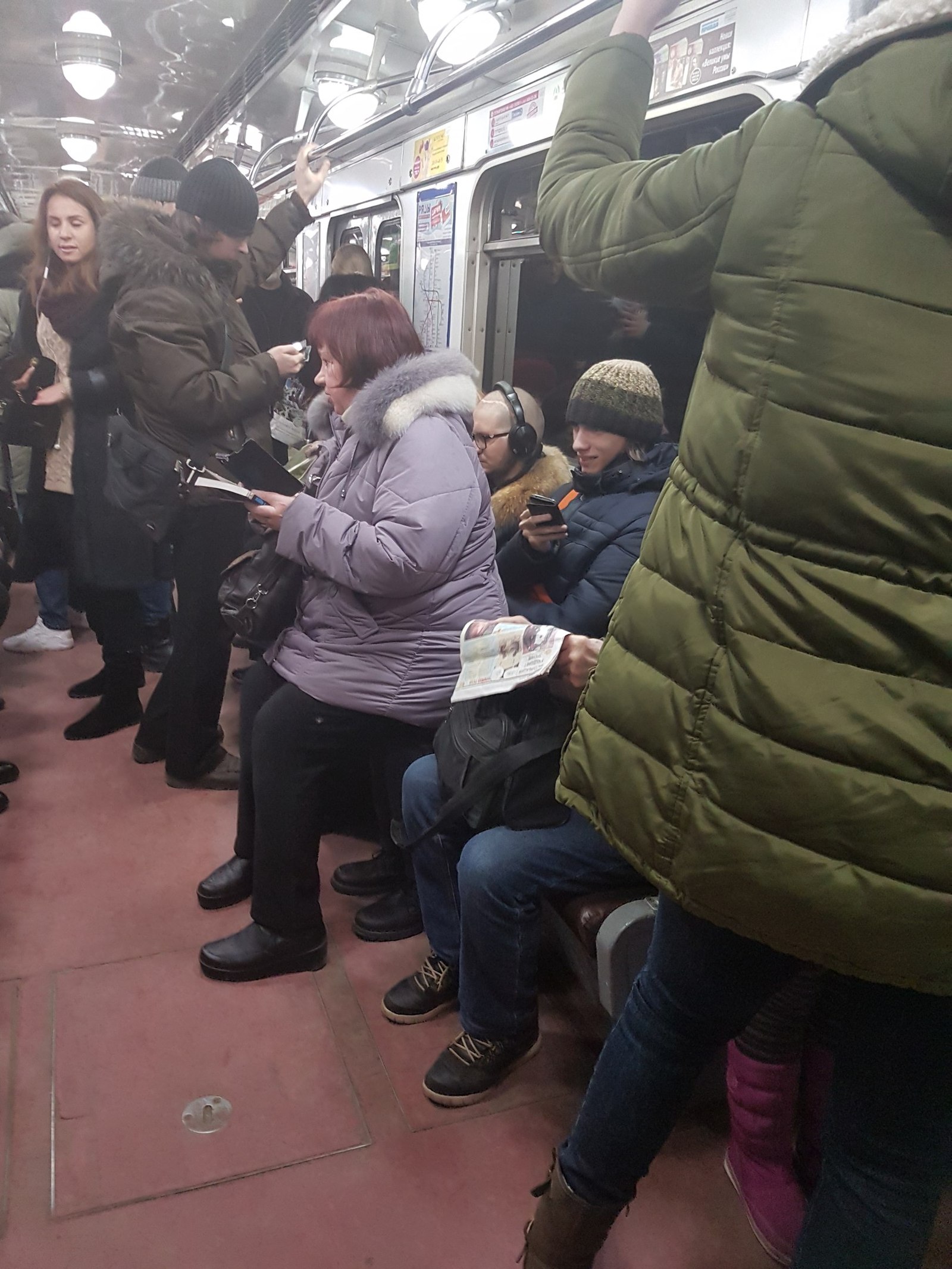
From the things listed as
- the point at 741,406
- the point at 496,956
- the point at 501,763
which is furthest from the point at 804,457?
the point at 496,956

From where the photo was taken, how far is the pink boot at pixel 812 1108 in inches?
64.8

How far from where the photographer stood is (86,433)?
3145 mm

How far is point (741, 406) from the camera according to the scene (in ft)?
2.93

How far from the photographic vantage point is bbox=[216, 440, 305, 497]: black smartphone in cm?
218

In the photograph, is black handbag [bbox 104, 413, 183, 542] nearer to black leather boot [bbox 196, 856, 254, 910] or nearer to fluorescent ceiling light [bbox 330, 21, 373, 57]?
black leather boot [bbox 196, 856, 254, 910]

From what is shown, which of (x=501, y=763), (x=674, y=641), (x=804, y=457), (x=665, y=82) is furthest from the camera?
(x=665, y=82)

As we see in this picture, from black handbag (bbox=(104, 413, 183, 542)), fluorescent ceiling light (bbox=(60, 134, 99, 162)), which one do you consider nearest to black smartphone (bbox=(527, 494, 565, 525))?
black handbag (bbox=(104, 413, 183, 542))

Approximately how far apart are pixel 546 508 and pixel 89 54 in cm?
497

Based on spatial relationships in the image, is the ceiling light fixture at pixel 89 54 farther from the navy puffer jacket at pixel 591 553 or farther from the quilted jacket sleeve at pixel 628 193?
the quilted jacket sleeve at pixel 628 193

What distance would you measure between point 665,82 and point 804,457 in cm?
199

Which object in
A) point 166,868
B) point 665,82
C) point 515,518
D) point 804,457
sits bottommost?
point 166,868

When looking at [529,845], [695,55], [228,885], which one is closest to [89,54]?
[695,55]

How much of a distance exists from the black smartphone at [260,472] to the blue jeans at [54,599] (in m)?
2.45

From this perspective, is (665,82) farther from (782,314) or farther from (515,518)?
(782,314)
